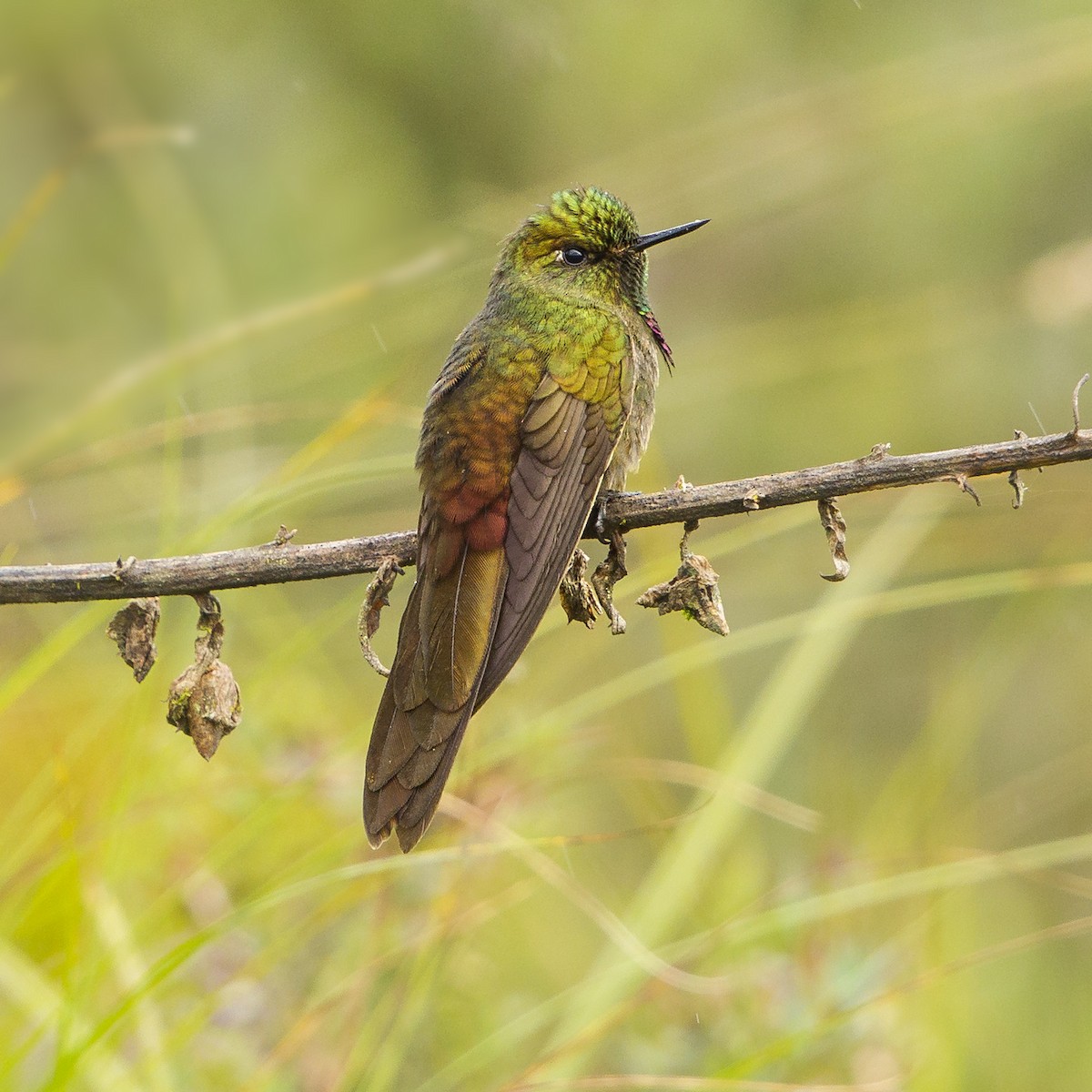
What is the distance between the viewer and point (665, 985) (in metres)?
3.09

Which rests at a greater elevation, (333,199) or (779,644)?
(333,199)

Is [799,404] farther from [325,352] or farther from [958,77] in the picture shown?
[325,352]

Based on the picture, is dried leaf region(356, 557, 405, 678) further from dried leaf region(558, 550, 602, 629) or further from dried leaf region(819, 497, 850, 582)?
dried leaf region(819, 497, 850, 582)

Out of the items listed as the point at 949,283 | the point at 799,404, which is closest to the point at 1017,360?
the point at 949,283

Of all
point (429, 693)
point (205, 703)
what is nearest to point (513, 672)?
point (429, 693)

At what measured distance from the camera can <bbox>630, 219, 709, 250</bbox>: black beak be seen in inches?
138

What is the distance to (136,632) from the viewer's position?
90.7 inches

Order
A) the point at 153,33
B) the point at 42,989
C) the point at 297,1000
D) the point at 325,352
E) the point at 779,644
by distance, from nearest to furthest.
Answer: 1. the point at 42,989
2. the point at 297,1000
3. the point at 325,352
4. the point at 779,644
5. the point at 153,33

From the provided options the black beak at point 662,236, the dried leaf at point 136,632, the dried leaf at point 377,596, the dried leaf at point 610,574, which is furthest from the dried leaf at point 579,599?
the black beak at point 662,236

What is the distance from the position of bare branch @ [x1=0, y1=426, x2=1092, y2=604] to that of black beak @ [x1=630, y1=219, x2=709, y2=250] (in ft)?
4.04

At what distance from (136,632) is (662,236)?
1971 mm

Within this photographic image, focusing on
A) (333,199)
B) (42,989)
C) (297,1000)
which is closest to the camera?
(42,989)

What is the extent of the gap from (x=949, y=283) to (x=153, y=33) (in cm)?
533

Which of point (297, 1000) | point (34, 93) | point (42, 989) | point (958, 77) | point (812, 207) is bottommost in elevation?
point (42, 989)
